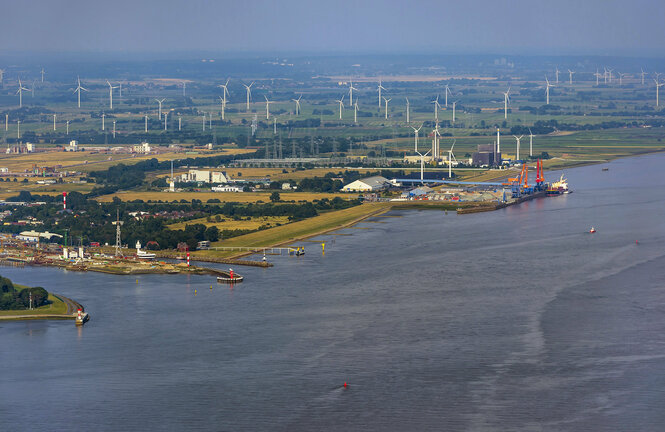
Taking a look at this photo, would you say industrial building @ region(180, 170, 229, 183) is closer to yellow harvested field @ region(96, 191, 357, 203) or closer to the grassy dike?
yellow harvested field @ region(96, 191, 357, 203)

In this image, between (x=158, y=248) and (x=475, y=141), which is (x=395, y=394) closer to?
(x=158, y=248)

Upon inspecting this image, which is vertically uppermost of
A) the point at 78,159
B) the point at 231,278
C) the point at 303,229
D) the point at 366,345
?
the point at 78,159

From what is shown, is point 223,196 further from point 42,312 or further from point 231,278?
point 42,312

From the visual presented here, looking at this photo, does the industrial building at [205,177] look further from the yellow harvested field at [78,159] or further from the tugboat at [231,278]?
the tugboat at [231,278]

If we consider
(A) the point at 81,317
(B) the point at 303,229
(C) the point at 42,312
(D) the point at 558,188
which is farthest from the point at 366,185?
(A) the point at 81,317

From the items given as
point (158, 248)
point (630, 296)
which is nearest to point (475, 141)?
point (158, 248)

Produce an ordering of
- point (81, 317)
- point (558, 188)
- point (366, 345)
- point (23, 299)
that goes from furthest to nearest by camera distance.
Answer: point (558, 188) → point (23, 299) → point (81, 317) → point (366, 345)

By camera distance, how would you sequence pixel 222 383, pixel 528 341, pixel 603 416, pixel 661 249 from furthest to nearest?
pixel 661 249, pixel 528 341, pixel 222 383, pixel 603 416

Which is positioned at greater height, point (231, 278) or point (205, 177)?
point (205, 177)
